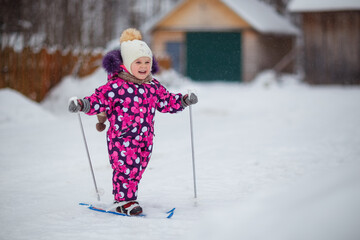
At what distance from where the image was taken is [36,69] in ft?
35.7

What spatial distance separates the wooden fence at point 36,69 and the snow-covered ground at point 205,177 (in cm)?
96

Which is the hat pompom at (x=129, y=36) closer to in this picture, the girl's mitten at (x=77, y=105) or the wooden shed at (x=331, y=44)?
the girl's mitten at (x=77, y=105)

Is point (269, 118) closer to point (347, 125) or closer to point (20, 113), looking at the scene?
point (347, 125)

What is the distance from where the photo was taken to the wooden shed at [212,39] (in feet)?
70.1

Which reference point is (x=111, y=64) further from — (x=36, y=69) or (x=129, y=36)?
(x=36, y=69)

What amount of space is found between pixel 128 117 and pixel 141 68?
0.41m

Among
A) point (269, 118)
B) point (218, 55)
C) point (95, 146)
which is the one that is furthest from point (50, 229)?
point (218, 55)

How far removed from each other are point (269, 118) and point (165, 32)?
13.8 meters

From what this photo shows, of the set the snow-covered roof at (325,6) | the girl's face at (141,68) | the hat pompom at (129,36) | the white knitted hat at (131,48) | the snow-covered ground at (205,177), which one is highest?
the snow-covered roof at (325,6)

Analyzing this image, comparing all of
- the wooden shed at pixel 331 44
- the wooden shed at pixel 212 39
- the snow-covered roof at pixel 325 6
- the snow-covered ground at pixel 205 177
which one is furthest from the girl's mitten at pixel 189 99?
the wooden shed at pixel 212 39

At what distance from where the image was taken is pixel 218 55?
2198 centimetres

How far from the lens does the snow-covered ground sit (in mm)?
1914

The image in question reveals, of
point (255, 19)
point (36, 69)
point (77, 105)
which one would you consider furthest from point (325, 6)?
point (77, 105)

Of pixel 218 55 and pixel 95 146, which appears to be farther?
pixel 218 55
